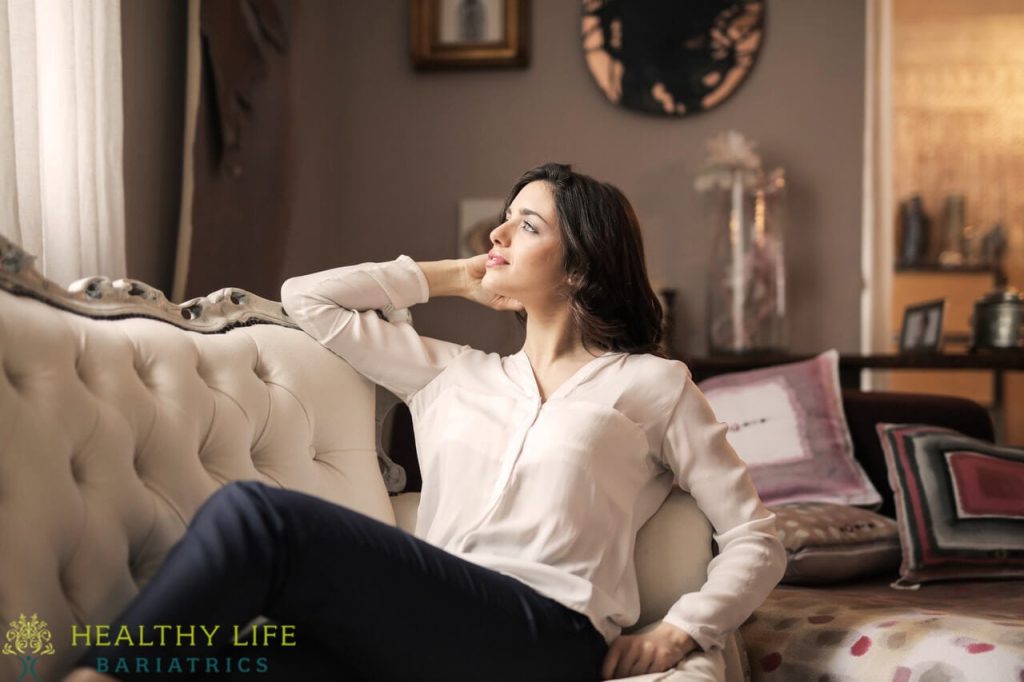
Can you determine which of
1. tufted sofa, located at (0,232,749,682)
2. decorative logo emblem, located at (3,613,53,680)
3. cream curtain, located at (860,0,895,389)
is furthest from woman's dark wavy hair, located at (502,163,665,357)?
cream curtain, located at (860,0,895,389)

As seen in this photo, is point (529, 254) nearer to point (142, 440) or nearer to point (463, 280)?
point (463, 280)

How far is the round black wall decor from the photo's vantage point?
3.63m

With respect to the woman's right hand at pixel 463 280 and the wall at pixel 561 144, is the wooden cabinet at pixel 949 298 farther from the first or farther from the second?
the woman's right hand at pixel 463 280

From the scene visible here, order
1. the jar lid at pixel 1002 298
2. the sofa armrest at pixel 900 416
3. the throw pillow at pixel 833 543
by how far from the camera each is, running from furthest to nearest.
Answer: the jar lid at pixel 1002 298 < the sofa armrest at pixel 900 416 < the throw pillow at pixel 833 543

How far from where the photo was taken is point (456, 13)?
3.67m

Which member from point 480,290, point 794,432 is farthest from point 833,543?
point 480,290

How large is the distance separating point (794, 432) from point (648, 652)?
118 centimetres

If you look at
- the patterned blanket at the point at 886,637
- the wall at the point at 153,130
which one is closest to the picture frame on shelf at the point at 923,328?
the patterned blanket at the point at 886,637

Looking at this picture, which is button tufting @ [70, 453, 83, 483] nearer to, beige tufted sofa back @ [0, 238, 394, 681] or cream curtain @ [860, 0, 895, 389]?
beige tufted sofa back @ [0, 238, 394, 681]

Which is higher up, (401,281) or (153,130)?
(153,130)

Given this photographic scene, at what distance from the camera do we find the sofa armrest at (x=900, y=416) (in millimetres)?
2422

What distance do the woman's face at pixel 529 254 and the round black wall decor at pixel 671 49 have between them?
6.88 ft

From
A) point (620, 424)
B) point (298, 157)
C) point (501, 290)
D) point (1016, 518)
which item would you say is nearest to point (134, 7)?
point (298, 157)

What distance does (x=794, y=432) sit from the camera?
241 centimetres
